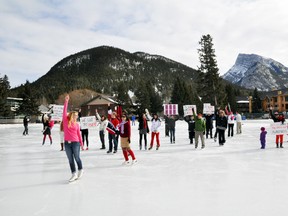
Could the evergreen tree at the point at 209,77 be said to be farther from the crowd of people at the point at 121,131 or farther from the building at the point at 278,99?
the building at the point at 278,99

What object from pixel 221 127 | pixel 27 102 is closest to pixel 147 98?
pixel 27 102

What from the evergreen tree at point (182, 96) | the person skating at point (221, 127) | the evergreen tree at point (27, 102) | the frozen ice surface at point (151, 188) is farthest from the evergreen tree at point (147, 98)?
the frozen ice surface at point (151, 188)

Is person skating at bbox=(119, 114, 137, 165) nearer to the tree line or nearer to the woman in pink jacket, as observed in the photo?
the woman in pink jacket

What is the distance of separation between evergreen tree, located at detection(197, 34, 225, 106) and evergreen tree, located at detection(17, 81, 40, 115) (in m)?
41.0

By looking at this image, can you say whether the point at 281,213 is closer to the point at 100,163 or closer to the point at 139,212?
the point at 139,212

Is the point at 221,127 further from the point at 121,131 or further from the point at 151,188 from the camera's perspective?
the point at 151,188

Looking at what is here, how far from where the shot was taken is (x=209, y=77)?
47094mm

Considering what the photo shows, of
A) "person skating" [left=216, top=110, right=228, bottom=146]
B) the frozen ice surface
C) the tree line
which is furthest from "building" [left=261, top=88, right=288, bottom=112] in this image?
the frozen ice surface

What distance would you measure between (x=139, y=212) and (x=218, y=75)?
45338mm

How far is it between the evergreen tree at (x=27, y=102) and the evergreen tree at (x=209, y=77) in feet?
134

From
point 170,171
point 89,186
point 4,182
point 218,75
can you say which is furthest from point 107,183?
point 218,75

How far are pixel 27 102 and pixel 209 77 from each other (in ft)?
143

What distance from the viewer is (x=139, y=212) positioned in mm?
4297

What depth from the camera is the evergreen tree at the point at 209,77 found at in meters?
46.7
